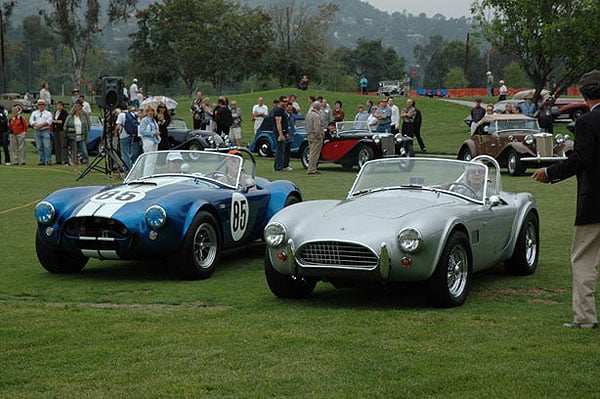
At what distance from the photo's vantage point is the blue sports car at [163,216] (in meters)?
9.94

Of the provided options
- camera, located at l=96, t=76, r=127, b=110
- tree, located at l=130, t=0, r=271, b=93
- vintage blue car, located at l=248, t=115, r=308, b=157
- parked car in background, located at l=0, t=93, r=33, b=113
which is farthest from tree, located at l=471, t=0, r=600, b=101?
tree, located at l=130, t=0, r=271, b=93

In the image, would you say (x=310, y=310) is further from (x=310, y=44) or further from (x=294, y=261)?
(x=310, y=44)

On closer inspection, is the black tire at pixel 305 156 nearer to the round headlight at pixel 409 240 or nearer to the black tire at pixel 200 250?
the black tire at pixel 200 250

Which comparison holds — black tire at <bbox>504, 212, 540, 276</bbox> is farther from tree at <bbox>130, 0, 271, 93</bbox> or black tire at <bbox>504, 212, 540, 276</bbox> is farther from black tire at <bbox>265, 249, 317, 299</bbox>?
tree at <bbox>130, 0, 271, 93</bbox>

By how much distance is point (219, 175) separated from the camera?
11.7 metres

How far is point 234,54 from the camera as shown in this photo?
8238cm

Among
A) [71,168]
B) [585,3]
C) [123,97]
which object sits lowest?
[71,168]

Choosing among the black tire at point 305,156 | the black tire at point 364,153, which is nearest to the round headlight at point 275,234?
the black tire at point 364,153

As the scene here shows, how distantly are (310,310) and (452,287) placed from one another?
1.29 m

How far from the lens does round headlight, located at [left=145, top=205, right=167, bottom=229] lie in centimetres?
987

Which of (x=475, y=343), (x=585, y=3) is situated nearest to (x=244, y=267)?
(x=475, y=343)

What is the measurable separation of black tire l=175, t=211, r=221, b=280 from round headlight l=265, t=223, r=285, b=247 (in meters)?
1.68

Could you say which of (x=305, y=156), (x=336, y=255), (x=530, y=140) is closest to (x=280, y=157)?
(x=305, y=156)

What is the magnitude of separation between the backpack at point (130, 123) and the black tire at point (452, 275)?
15202mm
